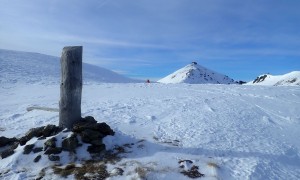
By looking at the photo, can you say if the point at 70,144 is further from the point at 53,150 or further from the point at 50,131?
the point at 50,131

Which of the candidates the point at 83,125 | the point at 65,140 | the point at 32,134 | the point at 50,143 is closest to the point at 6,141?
the point at 32,134

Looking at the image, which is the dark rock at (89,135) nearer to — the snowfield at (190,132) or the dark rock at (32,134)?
the snowfield at (190,132)

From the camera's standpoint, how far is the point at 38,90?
843 inches

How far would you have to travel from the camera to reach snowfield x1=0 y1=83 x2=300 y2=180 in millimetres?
7855

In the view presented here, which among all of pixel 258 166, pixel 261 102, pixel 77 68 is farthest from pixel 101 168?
pixel 261 102

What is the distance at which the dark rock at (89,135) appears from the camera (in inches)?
349

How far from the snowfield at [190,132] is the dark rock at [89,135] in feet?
1.11

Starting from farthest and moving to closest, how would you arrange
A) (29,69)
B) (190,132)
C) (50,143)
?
(29,69)
(190,132)
(50,143)

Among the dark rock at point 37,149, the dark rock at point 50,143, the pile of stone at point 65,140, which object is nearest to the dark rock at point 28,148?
the pile of stone at point 65,140

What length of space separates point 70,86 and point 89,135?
1.57 m

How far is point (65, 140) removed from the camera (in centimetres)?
870

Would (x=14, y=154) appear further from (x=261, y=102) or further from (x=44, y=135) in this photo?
(x=261, y=102)

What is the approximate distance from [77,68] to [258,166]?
5678 mm

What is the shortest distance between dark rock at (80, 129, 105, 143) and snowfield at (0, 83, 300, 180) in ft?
1.11
